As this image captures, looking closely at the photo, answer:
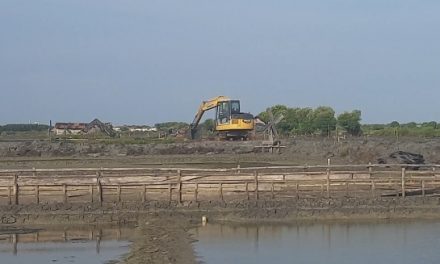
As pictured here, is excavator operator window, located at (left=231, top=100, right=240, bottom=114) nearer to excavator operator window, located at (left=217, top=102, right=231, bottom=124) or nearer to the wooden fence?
excavator operator window, located at (left=217, top=102, right=231, bottom=124)

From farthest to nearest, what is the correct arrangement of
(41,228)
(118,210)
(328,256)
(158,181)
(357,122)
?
→ (357,122) < (158,181) < (118,210) < (41,228) < (328,256)

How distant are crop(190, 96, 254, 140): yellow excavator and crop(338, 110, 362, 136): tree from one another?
125 feet

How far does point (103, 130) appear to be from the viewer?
11000 centimetres

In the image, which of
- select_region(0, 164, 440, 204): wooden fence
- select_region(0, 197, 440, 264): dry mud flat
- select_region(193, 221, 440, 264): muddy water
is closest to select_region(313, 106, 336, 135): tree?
select_region(0, 164, 440, 204): wooden fence

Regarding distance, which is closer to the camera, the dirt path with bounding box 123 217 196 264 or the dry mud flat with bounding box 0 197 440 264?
the dirt path with bounding box 123 217 196 264

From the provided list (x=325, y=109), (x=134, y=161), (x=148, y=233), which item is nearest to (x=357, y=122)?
(x=325, y=109)

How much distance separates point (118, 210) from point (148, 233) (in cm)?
538

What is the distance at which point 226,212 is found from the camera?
2923 cm

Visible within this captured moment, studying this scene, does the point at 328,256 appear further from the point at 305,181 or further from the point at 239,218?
the point at 305,181

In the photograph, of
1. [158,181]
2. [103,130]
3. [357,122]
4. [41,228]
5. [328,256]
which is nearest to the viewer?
[328,256]

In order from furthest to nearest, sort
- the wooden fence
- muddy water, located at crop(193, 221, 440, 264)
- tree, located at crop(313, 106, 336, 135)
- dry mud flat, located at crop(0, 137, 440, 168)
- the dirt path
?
tree, located at crop(313, 106, 336, 135) < dry mud flat, located at crop(0, 137, 440, 168) < the wooden fence < muddy water, located at crop(193, 221, 440, 264) < the dirt path

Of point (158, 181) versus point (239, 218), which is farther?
point (158, 181)

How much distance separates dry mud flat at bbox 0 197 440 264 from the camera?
28.6 meters

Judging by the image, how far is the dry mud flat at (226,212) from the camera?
93.7 feet
